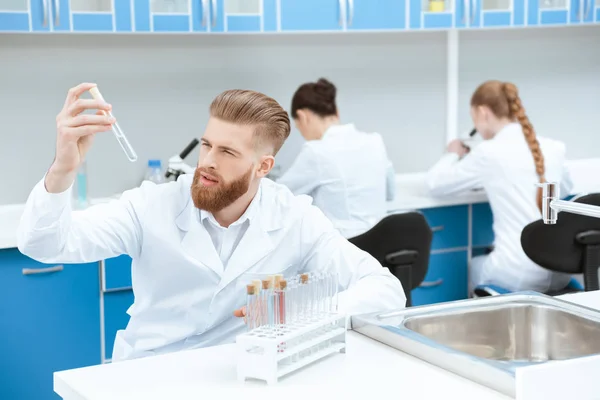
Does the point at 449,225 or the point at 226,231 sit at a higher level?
the point at 226,231

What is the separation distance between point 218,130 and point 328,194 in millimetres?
1568

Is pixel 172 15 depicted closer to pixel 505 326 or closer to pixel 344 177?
pixel 344 177

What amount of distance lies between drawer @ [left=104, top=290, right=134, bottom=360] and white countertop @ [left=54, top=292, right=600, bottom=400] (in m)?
1.71

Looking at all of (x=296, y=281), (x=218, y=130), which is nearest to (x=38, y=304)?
(x=218, y=130)

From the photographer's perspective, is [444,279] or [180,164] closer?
[180,164]

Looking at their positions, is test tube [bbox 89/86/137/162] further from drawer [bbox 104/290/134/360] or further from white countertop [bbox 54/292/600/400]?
drawer [bbox 104/290/134/360]

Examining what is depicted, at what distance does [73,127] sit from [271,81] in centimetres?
267

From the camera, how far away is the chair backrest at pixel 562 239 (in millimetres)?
3645

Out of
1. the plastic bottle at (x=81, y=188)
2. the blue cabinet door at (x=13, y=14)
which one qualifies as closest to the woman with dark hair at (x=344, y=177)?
the plastic bottle at (x=81, y=188)

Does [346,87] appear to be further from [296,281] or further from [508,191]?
[296,281]

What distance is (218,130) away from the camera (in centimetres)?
228

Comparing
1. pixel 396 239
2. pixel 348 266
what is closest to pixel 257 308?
pixel 348 266

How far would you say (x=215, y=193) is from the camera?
7.22 feet

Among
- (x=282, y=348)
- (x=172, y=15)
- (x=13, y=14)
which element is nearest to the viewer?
(x=282, y=348)
